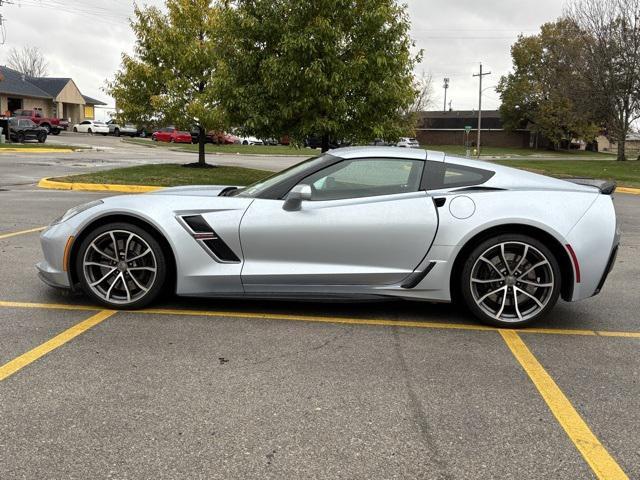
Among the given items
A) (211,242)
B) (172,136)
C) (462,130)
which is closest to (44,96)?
(172,136)

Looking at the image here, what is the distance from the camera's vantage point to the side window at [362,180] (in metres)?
4.54

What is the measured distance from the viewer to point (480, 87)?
51.3 m

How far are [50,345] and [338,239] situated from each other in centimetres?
211

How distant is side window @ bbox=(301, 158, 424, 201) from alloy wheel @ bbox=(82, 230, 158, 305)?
54.6 inches

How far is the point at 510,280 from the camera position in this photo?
4.41 meters

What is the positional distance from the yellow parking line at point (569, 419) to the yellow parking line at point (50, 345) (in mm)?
3022

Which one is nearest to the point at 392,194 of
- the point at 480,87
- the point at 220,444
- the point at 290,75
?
the point at 220,444

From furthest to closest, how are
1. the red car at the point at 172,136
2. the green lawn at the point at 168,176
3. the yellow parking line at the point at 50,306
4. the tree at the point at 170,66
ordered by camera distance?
the red car at the point at 172,136, the tree at the point at 170,66, the green lawn at the point at 168,176, the yellow parking line at the point at 50,306

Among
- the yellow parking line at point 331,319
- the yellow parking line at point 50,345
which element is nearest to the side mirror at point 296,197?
the yellow parking line at point 331,319

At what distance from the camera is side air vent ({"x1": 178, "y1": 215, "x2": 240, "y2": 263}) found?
14.6ft

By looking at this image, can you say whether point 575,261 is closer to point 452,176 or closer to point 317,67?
point 452,176

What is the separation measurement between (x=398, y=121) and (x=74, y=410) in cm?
1297

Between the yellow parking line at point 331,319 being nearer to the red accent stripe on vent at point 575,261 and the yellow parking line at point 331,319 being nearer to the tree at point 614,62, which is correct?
the red accent stripe on vent at point 575,261

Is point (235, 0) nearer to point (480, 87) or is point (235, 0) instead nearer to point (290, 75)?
point (290, 75)
